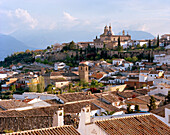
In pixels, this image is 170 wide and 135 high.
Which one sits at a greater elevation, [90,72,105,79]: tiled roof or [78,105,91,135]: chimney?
[78,105,91,135]: chimney

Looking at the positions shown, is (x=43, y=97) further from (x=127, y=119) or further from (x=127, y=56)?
(x=127, y=56)

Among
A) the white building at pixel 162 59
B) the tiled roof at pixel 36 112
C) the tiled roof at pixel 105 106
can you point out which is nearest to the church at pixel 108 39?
the white building at pixel 162 59

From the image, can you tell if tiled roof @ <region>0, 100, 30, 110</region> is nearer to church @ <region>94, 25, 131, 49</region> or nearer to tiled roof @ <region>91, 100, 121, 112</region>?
tiled roof @ <region>91, 100, 121, 112</region>

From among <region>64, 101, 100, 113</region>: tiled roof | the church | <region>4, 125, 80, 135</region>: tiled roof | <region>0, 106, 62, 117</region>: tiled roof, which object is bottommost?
<region>64, 101, 100, 113</region>: tiled roof

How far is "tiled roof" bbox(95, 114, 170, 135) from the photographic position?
22.2ft

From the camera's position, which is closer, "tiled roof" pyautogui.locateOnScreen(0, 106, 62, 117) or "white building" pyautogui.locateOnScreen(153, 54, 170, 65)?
"tiled roof" pyautogui.locateOnScreen(0, 106, 62, 117)

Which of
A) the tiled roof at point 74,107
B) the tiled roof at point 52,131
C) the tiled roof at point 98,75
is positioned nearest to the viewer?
the tiled roof at point 52,131

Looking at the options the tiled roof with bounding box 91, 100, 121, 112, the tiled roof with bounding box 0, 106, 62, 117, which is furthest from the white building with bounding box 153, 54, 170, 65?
the tiled roof with bounding box 0, 106, 62, 117

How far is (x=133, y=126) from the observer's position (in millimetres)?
7211

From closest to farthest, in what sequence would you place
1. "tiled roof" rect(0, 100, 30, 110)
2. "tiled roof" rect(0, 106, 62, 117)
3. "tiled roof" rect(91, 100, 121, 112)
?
1. "tiled roof" rect(0, 106, 62, 117)
2. "tiled roof" rect(0, 100, 30, 110)
3. "tiled roof" rect(91, 100, 121, 112)

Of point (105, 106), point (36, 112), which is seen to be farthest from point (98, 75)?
point (36, 112)

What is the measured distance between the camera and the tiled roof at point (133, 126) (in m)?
6.77

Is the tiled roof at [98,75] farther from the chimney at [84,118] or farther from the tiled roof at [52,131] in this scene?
the tiled roof at [52,131]

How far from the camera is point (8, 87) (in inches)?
1399
